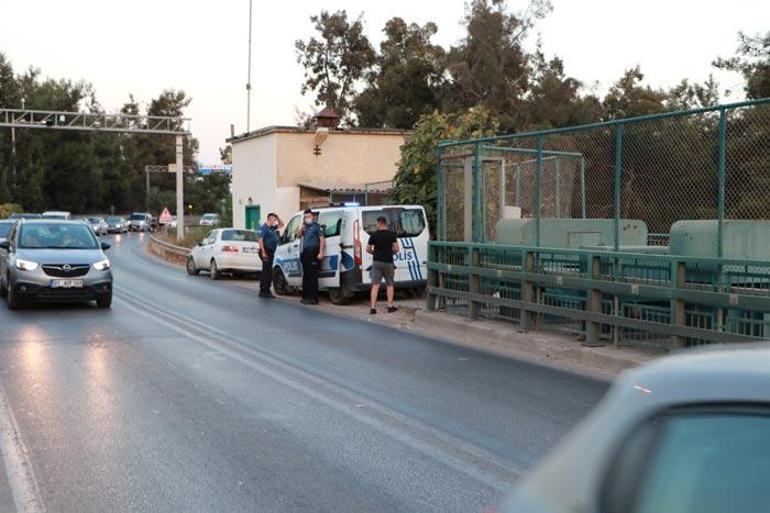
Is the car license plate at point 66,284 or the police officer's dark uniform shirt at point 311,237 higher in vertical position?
the police officer's dark uniform shirt at point 311,237

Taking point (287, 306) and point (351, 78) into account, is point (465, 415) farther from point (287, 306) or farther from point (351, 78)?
point (351, 78)

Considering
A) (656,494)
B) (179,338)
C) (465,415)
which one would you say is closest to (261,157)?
(179,338)

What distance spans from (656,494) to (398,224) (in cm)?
1596

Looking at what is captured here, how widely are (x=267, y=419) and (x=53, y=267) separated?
952cm

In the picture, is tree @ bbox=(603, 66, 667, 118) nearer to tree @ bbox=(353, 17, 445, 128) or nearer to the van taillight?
tree @ bbox=(353, 17, 445, 128)

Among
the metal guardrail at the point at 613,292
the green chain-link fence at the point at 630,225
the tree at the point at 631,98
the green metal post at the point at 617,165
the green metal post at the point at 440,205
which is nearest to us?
the metal guardrail at the point at 613,292

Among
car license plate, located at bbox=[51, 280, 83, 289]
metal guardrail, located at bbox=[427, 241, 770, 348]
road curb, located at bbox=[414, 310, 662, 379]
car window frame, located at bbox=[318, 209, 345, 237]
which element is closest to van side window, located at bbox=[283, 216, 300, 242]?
car window frame, located at bbox=[318, 209, 345, 237]

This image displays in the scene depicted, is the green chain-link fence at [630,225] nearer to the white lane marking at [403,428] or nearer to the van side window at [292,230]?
the white lane marking at [403,428]

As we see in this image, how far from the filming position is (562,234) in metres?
13.2

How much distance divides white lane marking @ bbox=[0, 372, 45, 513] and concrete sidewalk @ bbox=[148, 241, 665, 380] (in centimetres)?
607

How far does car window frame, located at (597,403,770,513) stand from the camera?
1968 millimetres

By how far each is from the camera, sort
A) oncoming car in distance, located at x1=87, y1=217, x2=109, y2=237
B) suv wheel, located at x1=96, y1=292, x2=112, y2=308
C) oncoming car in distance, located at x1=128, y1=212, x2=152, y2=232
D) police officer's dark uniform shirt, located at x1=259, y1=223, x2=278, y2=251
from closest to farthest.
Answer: suv wheel, located at x1=96, y1=292, x2=112, y2=308, police officer's dark uniform shirt, located at x1=259, y1=223, x2=278, y2=251, oncoming car in distance, located at x1=87, y1=217, x2=109, y2=237, oncoming car in distance, located at x1=128, y1=212, x2=152, y2=232

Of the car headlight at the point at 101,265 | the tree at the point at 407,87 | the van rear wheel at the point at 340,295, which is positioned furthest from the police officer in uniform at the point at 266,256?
the tree at the point at 407,87

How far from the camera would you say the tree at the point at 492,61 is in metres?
57.3
